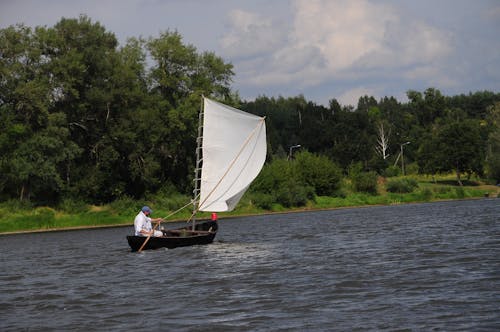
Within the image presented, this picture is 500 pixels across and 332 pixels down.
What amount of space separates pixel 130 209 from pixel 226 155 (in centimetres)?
3393

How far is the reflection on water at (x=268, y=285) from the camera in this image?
16.7 metres

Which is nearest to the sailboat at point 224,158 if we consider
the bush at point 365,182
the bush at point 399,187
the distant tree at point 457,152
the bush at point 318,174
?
the bush at point 318,174

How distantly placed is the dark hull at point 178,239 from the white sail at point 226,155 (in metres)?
1.36

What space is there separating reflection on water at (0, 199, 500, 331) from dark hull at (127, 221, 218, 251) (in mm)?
500

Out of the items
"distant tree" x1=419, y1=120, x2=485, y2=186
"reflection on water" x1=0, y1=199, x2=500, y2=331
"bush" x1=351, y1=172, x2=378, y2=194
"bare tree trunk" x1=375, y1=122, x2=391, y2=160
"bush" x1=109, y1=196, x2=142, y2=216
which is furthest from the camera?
"bare tree trunk" x1=375, y1=122, x2=391, y2=160

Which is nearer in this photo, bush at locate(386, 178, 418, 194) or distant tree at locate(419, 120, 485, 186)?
bush at locate(386, 178, 418, 194)

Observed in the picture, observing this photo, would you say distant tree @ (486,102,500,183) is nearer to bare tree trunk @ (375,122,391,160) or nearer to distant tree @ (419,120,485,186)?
distant tree @ (419,120,485,186)

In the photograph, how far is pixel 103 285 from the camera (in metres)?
23.9

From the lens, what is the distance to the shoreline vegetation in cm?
6072

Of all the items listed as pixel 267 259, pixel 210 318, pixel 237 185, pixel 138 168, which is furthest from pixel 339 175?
pixel 210 318

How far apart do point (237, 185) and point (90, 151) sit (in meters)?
39.2

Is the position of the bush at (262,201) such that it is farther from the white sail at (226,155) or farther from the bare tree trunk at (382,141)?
the bare tree trunk at (382,141)

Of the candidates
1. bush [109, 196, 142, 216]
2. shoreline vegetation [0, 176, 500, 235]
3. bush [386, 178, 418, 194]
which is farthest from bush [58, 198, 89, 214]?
bush [386, 178, 418, 194]

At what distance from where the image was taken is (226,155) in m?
37.6
